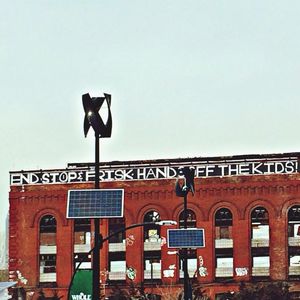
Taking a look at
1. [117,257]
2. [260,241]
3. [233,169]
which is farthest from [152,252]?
[233,169]

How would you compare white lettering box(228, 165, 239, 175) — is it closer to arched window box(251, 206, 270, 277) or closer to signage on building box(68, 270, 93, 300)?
arched window box(251, 206, 270, 277)

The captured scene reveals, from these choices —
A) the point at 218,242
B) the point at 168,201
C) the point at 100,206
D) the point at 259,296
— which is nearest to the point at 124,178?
the point at 168,201

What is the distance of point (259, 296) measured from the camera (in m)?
78.2

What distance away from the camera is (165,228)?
81500mm

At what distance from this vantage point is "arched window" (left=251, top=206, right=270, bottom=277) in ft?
261

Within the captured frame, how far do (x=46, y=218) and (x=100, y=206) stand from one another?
59.0 m

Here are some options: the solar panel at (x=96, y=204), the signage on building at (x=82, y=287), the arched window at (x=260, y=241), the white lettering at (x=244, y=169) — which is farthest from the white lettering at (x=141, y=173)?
the signage on building at (x=82, y=287)

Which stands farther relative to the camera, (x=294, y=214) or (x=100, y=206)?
(x=294, y=214)

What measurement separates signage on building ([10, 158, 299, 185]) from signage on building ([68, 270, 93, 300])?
54.7 m

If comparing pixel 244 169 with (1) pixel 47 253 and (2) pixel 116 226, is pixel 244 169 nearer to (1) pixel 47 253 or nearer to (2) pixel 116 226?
(2) pixel 116 226

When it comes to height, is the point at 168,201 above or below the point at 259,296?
above

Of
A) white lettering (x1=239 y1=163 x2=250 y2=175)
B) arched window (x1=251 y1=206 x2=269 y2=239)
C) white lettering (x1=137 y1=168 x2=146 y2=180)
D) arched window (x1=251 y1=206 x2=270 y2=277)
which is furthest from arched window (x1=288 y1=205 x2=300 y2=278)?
white lettering (x1=137 y1=168 x2=146 y2=180)

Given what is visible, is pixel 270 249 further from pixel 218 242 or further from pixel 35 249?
pixel 35 249

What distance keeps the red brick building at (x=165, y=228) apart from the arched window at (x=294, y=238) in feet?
0.25
